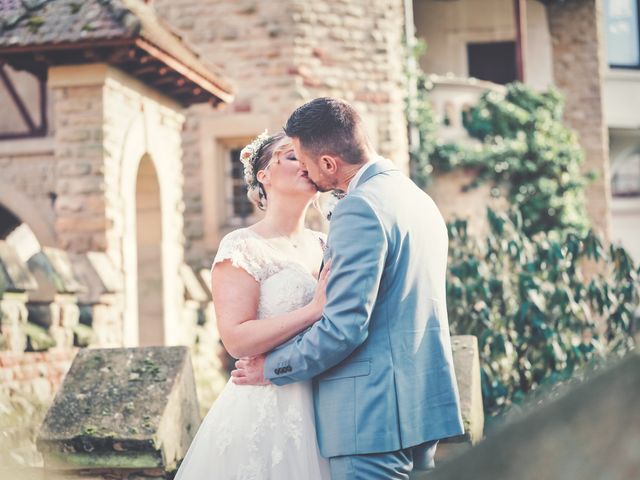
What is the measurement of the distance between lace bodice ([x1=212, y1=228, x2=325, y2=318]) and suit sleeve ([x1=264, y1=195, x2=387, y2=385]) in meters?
0.44

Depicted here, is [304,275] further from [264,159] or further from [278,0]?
[278,0]

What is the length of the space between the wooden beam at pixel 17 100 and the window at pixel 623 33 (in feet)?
41.5

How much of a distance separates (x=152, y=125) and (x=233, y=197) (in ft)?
10.6

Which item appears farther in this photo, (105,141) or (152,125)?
(152,125)

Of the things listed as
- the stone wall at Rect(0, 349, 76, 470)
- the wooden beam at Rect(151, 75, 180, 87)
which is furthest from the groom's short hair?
the wooden beam at Rect(151, 75, 180, 87)

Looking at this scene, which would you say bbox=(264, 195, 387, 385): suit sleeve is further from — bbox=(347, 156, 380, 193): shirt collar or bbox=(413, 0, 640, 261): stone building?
bbox=(413, 0, 640, 261): stone building

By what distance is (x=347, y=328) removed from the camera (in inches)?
103

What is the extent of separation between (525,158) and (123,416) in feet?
42.2

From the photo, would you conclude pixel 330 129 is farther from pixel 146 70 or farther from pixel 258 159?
pixel 146 70

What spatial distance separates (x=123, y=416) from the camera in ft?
10.6

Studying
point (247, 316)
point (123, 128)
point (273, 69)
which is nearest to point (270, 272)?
point (247, 316)

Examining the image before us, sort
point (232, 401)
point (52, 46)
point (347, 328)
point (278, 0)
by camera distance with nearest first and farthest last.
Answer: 1. point (347, 328)
2. point (232, 401)
3. point (52, 46)
4. point (278, 0)

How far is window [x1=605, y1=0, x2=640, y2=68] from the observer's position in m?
20.1

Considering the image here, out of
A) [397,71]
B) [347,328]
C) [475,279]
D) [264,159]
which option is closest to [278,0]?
[397,71]
